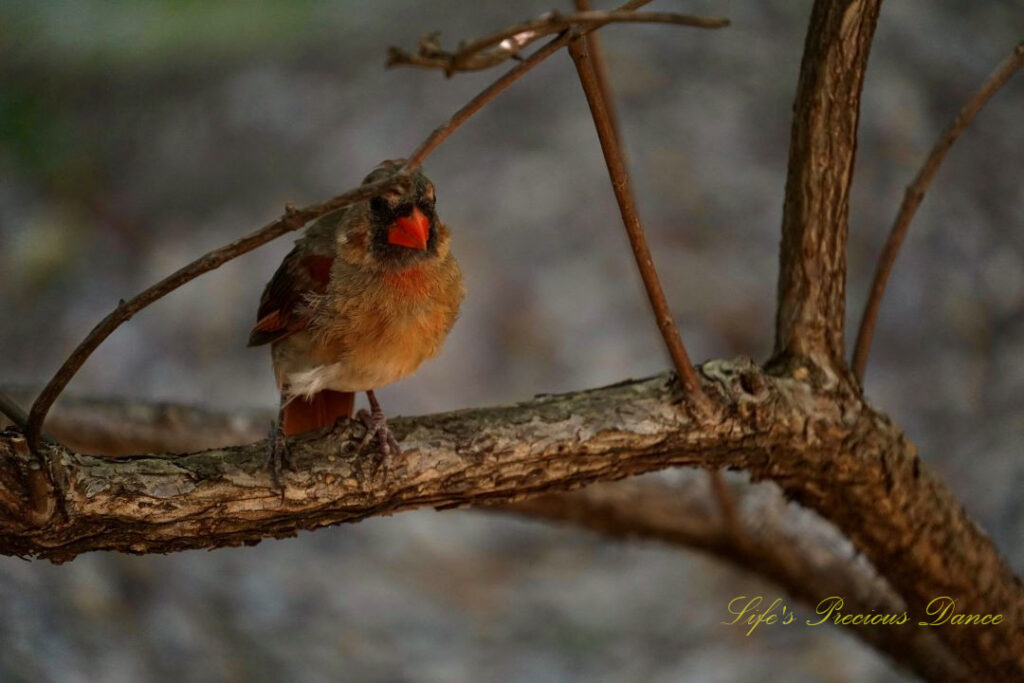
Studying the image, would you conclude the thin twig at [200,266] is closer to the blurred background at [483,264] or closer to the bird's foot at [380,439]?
the bird's foot at [380,439]

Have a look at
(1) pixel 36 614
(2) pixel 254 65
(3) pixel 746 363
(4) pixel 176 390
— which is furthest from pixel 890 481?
(2) pixel 254 65

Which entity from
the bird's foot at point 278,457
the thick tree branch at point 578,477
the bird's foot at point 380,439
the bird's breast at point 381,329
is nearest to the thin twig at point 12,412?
the thick tree branch at point 578,477

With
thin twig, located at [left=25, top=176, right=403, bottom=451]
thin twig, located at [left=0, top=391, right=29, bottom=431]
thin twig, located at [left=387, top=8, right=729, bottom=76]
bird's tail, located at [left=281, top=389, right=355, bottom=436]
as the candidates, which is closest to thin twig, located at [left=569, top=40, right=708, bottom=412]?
thin twig, located at [left=387, top=8, right=729, bottom=76]

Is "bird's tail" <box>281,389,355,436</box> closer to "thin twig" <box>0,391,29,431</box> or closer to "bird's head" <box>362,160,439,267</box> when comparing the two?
"bird's head" <box>362,160,439,267</box>

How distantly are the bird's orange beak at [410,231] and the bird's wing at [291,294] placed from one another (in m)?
0.20

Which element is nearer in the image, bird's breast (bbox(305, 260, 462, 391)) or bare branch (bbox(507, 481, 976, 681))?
bird's breast (bbox(305, 260, 462, 391))

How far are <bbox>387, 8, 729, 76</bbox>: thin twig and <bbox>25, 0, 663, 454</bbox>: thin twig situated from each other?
0.09m

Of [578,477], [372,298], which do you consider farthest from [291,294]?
[578,477]

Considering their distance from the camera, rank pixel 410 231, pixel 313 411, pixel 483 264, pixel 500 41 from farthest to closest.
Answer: pixel 483 264 < pixel 313 411 < pixel 410 231 < pixel 500 41

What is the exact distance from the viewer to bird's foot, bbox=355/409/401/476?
2.35 metres

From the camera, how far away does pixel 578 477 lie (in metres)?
2.50

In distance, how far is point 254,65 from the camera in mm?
6953

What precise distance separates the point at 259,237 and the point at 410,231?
0.84 metres

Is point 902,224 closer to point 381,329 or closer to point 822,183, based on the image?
point 822,183
